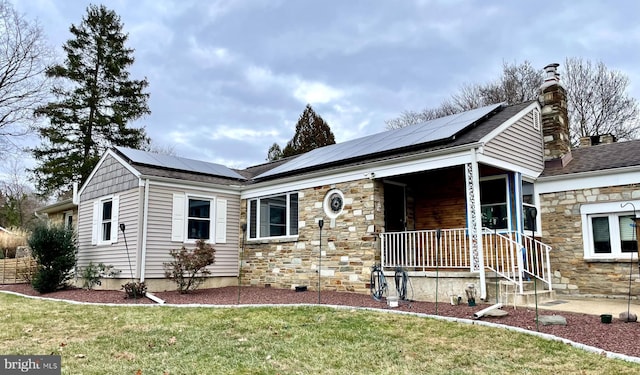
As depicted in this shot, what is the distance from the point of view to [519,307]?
7.45m

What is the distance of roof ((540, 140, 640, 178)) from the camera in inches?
368

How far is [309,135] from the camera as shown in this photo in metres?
27.6

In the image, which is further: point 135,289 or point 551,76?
point 551,76

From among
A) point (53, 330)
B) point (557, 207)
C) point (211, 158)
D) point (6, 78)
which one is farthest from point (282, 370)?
point (211, 158)

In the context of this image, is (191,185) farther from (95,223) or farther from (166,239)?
(95,223)

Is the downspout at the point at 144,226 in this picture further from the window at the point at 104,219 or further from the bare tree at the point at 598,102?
the bare tree at the point at 598,102

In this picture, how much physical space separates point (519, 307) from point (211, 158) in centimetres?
3632

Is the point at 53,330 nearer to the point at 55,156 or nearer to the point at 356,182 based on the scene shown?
the point at 356,182

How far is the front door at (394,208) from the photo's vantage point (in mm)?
10805

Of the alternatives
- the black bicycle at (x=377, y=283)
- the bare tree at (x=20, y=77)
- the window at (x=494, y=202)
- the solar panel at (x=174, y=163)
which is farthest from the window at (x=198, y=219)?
the bare tree at (x=20, y=77)

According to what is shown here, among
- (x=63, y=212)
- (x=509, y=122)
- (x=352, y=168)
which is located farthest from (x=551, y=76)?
(x=63, y=212)

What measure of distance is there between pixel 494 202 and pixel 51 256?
11.4 meters

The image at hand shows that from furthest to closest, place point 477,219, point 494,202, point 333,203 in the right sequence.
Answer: point 333,203 → point 494,202 → point 477,219

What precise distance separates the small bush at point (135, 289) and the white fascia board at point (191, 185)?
2.64 m
